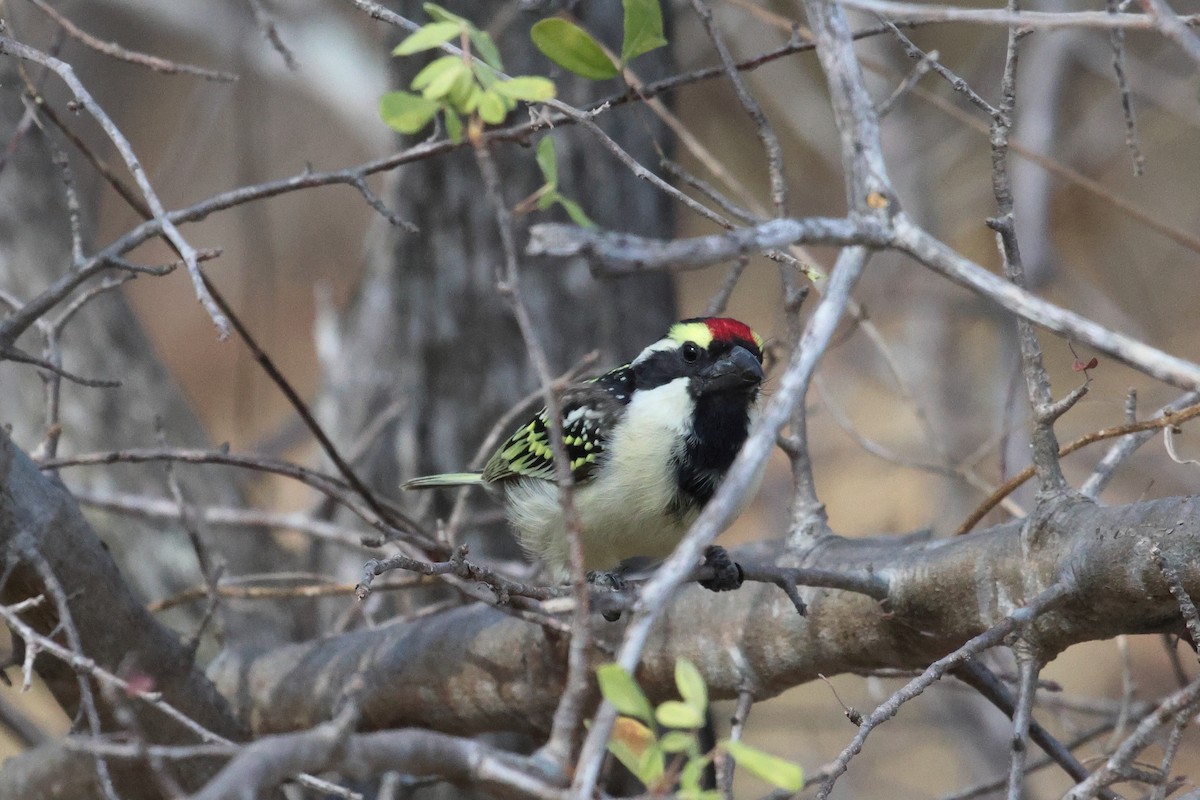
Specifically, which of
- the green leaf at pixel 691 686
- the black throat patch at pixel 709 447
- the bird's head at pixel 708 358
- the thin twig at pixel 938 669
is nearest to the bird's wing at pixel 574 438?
the bird's head at pixel 708 358

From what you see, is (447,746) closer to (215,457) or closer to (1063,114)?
(215,457)

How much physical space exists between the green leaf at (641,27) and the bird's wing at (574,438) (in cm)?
134

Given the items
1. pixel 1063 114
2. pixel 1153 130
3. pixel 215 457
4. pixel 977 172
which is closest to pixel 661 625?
pixel 215 457

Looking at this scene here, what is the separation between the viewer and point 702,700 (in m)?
1.26

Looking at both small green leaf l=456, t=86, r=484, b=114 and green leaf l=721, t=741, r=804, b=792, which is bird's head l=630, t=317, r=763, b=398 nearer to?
small green leaf l=456, t=86, r=484, b=114

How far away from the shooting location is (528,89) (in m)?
1.48

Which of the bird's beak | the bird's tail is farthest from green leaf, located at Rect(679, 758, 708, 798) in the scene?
the bird's tail

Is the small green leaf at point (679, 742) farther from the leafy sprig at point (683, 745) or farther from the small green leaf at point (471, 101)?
the small green leaf at point (471, 101)

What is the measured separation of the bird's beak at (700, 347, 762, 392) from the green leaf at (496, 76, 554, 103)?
1.56 meters

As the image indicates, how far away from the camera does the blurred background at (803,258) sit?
4574 mm

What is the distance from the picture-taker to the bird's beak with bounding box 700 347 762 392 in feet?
9.73

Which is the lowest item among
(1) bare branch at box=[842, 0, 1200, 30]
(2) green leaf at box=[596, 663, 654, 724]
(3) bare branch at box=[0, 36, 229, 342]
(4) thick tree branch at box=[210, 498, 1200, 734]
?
(2) green leaf at box=[596, 663, 654, 724]

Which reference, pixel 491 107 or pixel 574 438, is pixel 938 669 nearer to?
pixel 491 107

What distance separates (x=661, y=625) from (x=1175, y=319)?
8.86m
